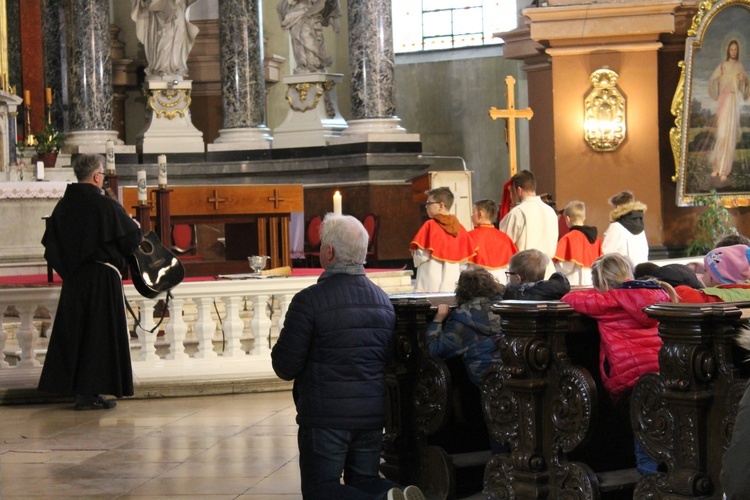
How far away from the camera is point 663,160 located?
14.7m

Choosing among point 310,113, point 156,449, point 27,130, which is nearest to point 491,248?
point 156,449

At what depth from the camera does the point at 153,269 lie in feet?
27.7

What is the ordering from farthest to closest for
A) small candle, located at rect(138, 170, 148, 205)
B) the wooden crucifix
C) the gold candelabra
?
1. the gold candelabra
2. the wooden crucifix
3. small candle, located at rect(138, 170, 148, 205)

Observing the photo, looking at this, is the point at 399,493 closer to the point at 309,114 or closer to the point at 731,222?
the point at 731,222

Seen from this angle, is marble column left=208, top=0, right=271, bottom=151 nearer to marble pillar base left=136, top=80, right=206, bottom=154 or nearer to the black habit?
marble pillar base left=136, top=80, right=206, bottom=154

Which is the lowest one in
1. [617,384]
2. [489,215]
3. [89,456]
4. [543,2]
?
[89,456]

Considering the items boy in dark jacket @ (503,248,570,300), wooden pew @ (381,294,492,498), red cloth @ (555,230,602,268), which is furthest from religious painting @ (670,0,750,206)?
wooden pew @ (381,294,492,498)

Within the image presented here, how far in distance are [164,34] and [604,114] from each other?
692cm

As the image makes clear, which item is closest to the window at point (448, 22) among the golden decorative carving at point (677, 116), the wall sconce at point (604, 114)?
the wall sconce at point (604, 114)

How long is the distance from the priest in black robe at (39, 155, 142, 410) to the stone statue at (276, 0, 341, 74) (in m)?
9.66

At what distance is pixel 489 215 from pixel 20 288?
145 inches

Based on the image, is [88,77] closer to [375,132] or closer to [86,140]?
[86,140]

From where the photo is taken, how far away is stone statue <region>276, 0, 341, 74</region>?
700 inches

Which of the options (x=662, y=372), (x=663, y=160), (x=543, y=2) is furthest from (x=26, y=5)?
(x=662, y=372)
